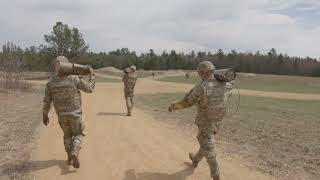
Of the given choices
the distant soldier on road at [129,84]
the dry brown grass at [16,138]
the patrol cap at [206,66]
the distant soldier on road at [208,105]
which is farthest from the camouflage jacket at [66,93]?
the distant soldier on road at [129,84]

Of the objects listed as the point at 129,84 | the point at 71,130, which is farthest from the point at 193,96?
the point at 129,84

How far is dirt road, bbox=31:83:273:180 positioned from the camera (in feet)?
31.4

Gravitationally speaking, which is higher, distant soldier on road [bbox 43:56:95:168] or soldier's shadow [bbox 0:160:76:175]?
distant soldier on road [bbox 43:56:95:168]

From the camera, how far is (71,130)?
9875 millimetres

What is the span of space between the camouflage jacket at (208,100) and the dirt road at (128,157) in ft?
4.02

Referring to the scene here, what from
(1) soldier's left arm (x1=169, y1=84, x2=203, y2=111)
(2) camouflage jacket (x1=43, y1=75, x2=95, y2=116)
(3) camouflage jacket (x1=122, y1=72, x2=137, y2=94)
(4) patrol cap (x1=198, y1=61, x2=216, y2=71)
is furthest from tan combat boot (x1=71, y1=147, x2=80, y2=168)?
(3) camouflage jacket (x1=122, y1=72, x2=137, y2=94)

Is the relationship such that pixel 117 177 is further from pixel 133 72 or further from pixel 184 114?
pixel 184 114

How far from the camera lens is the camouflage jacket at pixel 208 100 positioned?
8781 mm

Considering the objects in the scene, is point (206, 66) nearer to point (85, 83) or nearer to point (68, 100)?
point (85, 83)

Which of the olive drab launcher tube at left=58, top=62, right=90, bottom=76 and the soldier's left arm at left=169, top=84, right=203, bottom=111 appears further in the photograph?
the olive drab launcher tube at left=58, top=62, right=90, bottom=76

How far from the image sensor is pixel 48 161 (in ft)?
34.3

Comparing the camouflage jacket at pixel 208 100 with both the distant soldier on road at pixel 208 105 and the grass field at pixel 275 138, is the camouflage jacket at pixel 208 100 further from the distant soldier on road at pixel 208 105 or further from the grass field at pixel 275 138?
the grass field at pixel 275 138

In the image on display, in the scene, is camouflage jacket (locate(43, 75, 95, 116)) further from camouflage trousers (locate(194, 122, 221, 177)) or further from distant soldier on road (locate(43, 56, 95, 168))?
camouflage trousers (locate(194, 122, 221, 177))

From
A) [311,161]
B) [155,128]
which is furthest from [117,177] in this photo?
[155,128]
